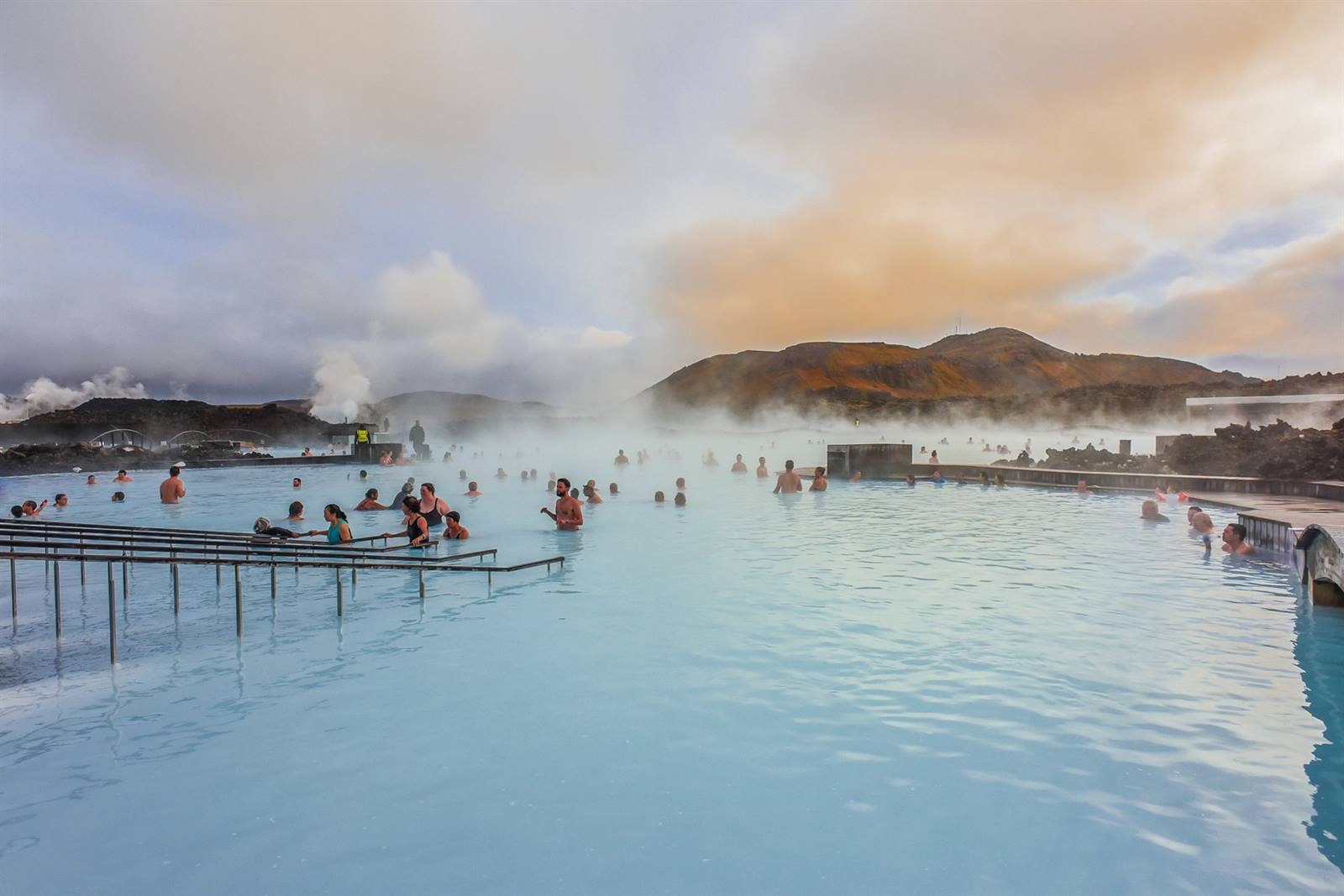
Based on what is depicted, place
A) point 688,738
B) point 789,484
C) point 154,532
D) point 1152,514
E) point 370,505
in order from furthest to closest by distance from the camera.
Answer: point 789,484
point 370,505
point 1152,514
point 154,532
point 688,738

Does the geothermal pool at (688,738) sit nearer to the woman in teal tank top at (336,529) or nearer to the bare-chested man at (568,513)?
the woman in teal tank top at (336,529)

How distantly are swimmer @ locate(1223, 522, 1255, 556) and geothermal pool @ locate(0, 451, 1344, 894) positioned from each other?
130cm

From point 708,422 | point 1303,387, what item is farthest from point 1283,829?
point 708,422

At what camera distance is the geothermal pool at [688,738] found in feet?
13.7

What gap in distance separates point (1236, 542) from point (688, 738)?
1165cm

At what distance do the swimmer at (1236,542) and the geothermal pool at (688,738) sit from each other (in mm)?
1299

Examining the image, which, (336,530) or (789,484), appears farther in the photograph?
(789,484)

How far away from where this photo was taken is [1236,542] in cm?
1234

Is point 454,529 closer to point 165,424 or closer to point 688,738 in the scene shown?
point 688,738

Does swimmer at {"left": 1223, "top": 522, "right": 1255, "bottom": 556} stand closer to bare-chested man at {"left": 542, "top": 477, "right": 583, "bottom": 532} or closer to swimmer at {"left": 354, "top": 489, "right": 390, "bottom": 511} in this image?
bare-chested man at {"left": 542, "top": 477, "right": 583, "bottom": 532}

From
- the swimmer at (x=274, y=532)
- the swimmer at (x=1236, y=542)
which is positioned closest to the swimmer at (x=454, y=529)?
the swimmer at (x=274, y=532)

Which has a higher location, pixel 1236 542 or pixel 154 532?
pixel 154 532

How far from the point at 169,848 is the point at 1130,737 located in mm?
6655

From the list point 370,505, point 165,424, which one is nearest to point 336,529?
point 370,505
